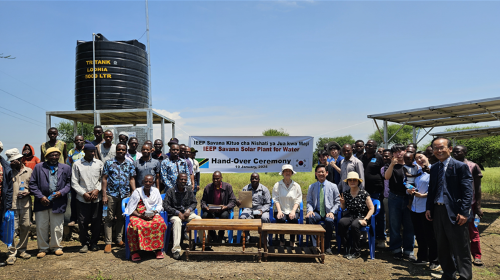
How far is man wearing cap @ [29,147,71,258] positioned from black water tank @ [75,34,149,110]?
5.40 m

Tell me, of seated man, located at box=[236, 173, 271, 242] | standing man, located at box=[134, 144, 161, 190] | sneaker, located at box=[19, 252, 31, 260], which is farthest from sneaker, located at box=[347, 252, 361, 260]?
sneaker, located at box=[19, 252, 31, 260]

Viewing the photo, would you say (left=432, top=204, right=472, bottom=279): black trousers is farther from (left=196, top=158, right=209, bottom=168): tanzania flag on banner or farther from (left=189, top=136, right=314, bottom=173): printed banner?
(left=196, top=158, right=209, bottom=168): tanzania flag on banner

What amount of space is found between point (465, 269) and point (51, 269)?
5.62m

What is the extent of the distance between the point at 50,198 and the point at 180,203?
214 centimetres

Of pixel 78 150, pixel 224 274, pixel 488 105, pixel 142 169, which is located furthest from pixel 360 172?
pixel 78 150

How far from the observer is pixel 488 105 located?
830 centimetres

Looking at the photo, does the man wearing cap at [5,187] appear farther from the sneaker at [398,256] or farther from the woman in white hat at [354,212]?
the sneaker at [398,256]

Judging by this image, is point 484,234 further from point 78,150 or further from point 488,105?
point 78,150

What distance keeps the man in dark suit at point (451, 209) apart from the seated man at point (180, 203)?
12.7 ft

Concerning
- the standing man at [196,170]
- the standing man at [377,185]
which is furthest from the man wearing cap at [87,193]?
the standing man at [377,185]

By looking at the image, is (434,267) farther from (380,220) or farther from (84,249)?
(84,249)

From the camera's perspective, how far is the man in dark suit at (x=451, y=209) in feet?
12.6

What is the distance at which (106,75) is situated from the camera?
414 inches

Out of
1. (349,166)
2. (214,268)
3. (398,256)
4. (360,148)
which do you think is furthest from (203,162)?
(398,256)
